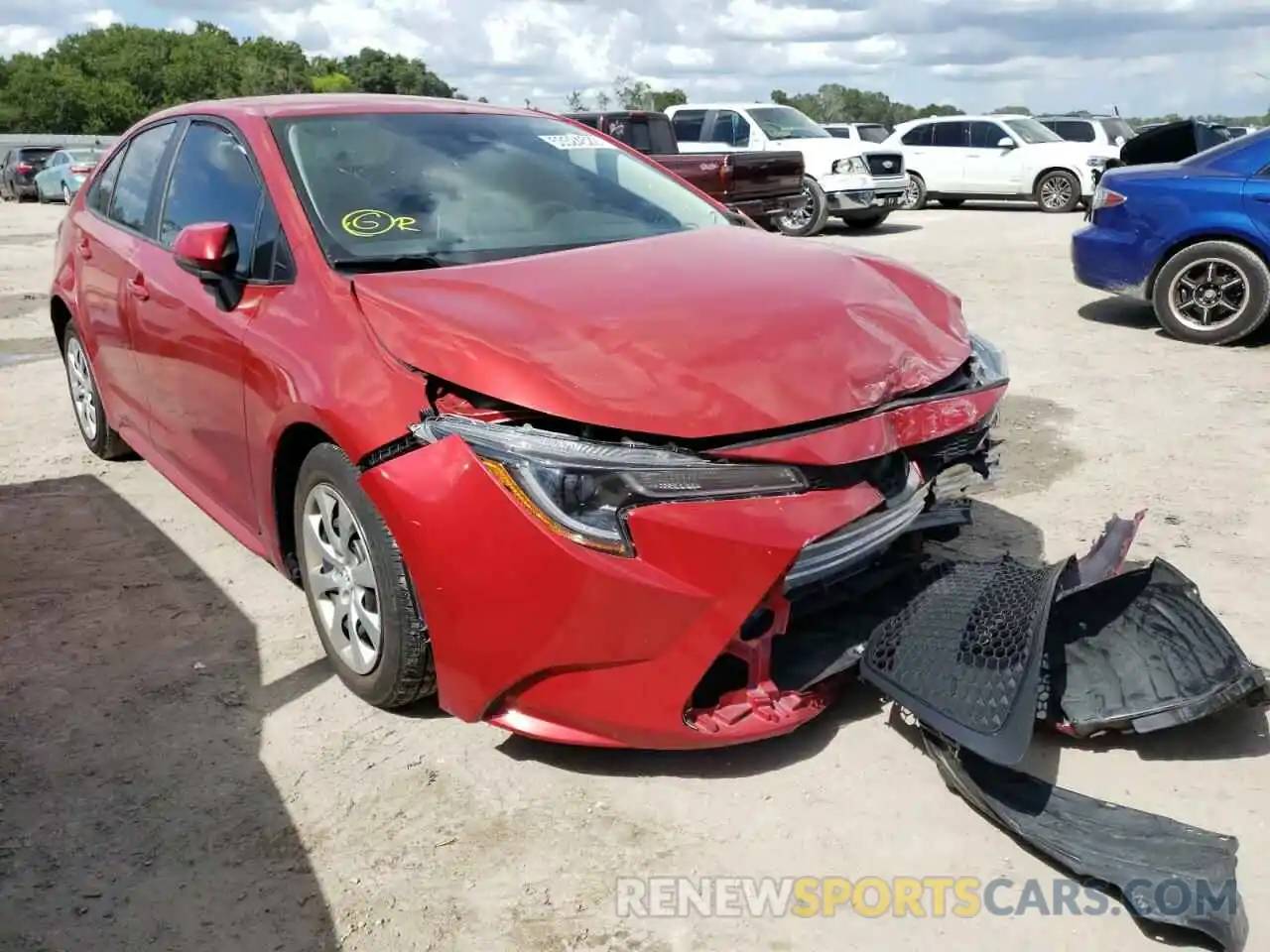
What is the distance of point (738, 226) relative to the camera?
4098 millimetres

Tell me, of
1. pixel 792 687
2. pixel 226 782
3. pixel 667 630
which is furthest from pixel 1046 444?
pixel 226 782

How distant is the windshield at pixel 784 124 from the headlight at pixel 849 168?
1008 mm

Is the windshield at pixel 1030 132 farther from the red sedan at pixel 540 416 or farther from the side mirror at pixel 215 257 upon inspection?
the side mirror at pixel 215 257

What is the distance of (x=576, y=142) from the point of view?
4156 mm

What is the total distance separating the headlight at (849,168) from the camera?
1488cm

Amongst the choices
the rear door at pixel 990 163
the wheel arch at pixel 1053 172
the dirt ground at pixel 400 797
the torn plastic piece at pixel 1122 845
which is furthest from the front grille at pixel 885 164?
the torn plastic piece at pixel 1122 845

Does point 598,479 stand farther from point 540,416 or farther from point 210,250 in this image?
point 210,250

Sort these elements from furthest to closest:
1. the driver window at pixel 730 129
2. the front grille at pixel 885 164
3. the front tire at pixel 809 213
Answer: the driver window at pixel 730 129 < the front grille at pixel 885 164 < the front tire at pixel 809 213

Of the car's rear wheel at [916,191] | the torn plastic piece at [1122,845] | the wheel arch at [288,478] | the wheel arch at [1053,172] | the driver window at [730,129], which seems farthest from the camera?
the car's rear wheel at [916,191]

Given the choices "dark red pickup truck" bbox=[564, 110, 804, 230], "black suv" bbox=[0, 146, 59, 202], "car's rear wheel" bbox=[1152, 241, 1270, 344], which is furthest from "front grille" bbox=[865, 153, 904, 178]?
"black suv" bbox=[0, 146, 59, 202]

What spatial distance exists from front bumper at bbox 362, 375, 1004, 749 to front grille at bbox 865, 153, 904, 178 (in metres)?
14.0

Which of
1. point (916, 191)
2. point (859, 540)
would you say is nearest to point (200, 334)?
point (859, 540)

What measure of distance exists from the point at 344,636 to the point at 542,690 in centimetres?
82

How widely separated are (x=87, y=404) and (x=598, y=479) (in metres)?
3.86
